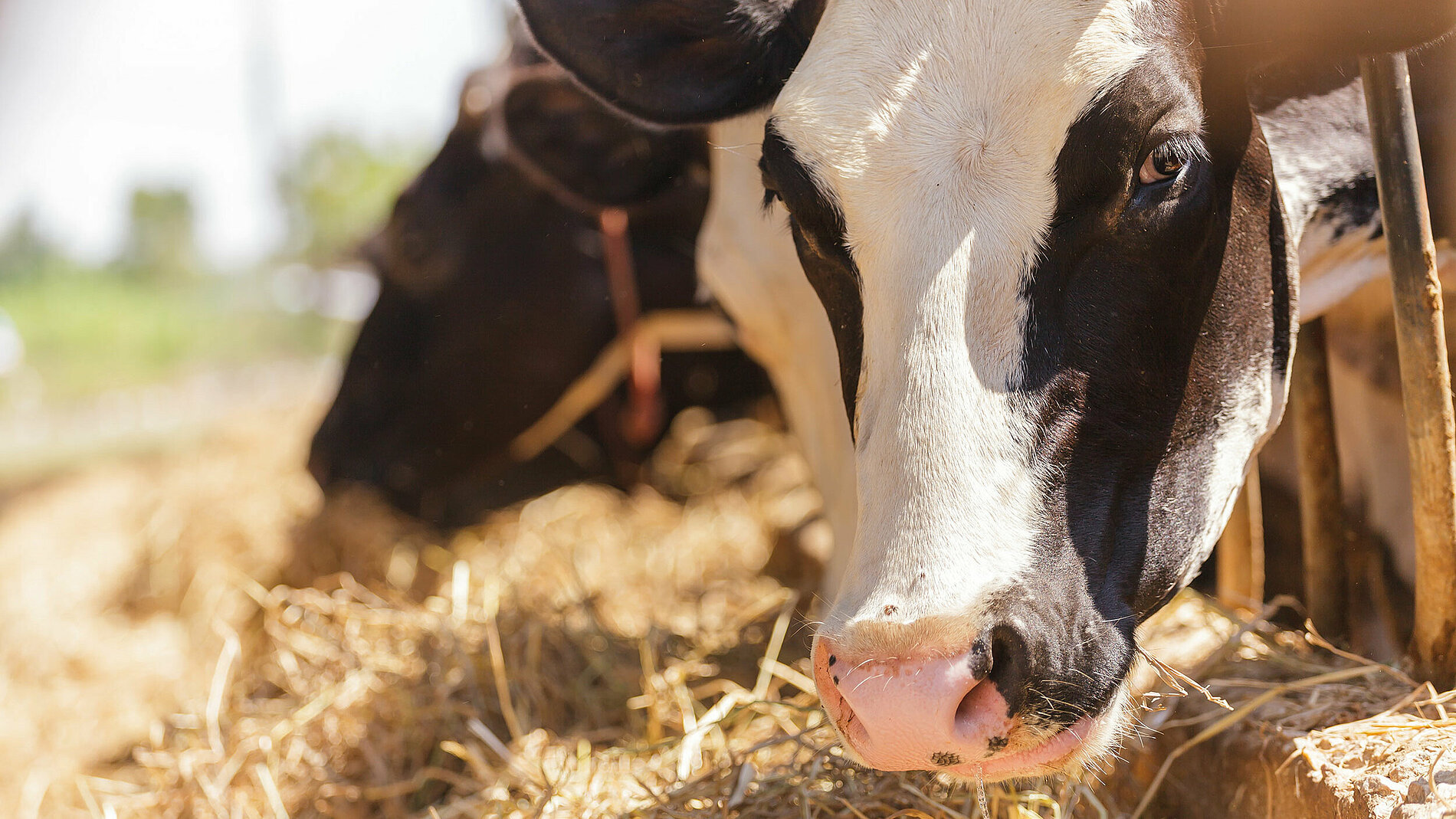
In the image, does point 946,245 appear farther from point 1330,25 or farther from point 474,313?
point 474,313

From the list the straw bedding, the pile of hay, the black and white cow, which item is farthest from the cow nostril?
the pile of hay

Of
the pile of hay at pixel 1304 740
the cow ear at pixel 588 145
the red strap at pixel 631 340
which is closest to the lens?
the pile of hay at pixel 1304 740

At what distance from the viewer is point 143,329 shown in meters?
9.34

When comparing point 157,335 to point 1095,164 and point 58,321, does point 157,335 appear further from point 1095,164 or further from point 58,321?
point 1095,164

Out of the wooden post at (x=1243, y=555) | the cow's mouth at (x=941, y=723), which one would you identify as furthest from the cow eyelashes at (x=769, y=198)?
the wooden post at (x=1243, y=555)

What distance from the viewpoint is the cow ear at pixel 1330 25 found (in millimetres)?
1378

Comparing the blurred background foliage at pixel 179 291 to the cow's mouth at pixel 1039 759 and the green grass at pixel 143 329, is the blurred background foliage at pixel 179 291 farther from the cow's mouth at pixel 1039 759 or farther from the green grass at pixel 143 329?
the cow's mouth at pixel 1039 759

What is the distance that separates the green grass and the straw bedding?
363cm

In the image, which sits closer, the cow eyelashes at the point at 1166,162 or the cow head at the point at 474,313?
the cow eyelashes at the point at 1166,162

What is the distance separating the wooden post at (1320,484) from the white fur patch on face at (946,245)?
78cm

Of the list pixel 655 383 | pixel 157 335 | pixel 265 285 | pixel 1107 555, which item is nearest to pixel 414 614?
pixel 655 383

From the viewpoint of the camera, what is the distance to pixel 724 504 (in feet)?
14.1

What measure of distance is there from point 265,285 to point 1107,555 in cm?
1072

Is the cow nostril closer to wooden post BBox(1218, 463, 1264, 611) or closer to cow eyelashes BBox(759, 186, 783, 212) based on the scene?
cow eyelashes BBox(759, 186, 783, 212)
